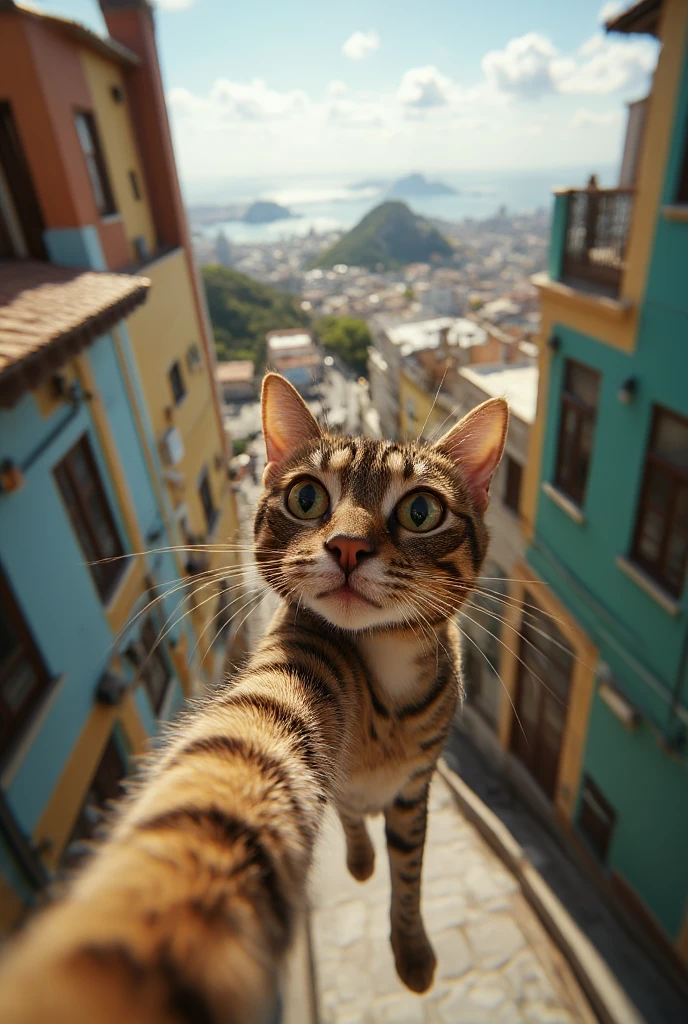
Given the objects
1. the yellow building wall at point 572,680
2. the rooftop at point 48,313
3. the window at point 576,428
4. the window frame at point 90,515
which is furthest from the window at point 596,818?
the rooftop at point 48,313

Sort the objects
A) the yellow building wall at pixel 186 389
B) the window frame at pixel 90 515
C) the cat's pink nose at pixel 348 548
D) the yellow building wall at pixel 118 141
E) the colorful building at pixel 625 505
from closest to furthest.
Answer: the cat's pink nose at pixel 348 548 → the colorful building at pixel 625 505 → the window frame at pixel 90 515 → the yellow building wall at pixel 118 141 → the yellow building wall at pixel 186 389

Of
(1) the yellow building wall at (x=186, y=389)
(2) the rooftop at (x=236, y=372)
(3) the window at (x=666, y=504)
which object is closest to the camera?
(3) the window at (x=666, y=504)

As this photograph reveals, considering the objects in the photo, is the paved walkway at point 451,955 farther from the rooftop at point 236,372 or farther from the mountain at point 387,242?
the mountain at point 387,242

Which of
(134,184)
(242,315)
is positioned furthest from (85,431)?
(242,315)

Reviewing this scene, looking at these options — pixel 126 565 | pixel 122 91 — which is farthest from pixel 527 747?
pixel 122 91

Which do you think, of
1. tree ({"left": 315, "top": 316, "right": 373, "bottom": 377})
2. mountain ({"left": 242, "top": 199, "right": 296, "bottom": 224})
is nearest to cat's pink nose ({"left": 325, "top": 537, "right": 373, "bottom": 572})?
tree ({"left": 315, "top": 316, "right": 373, "bottom": 377})

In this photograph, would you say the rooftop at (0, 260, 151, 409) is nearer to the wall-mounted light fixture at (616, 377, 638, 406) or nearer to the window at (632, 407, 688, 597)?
the wall-mounted light fixture at (616, 377, 638, 406)

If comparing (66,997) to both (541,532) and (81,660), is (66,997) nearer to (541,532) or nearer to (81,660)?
(81,660)
